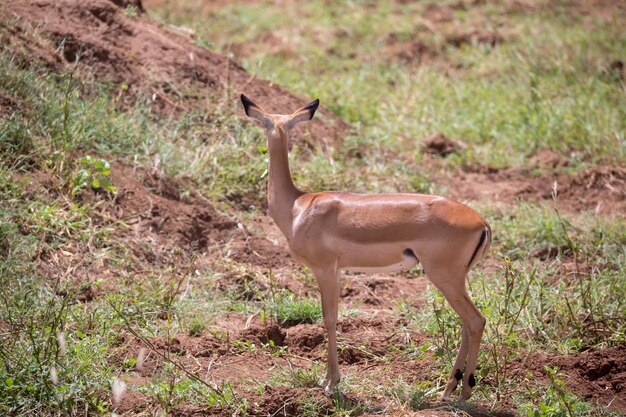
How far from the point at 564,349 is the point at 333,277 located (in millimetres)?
1943

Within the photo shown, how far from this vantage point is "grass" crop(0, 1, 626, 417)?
5.75 meters

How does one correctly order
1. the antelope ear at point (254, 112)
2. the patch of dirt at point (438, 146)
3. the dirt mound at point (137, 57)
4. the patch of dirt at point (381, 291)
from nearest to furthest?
the antelope ear at point (254, 112) → the patch of dirt at point (381, 291) → the dirt mound at point (137, 57) → the patch of dirt at point (438, 146)

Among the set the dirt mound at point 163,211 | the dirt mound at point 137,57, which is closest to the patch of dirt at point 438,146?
the dirt mound at point 137,57

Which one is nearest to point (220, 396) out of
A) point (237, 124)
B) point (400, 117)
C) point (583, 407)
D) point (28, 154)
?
point (583, 407)

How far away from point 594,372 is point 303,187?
3.73 meters

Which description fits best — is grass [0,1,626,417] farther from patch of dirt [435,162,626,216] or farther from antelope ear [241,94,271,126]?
antelope ear [241,94,271,126]

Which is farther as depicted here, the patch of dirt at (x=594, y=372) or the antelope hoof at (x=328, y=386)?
the patch of dirt at (x=594, y=372)

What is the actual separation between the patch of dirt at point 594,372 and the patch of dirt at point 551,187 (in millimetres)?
3276

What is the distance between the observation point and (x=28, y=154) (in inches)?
312

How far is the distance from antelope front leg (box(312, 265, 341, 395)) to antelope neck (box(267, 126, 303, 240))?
0.51m

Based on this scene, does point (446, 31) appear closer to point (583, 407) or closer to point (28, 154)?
point (28, 154)

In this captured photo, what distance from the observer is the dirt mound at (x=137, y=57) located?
9.16 meters

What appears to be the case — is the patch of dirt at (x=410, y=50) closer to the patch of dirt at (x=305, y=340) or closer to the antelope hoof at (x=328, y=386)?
the patch of dirt at (x=305, y=340)

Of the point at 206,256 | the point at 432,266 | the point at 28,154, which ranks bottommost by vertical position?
the point at 206,256
